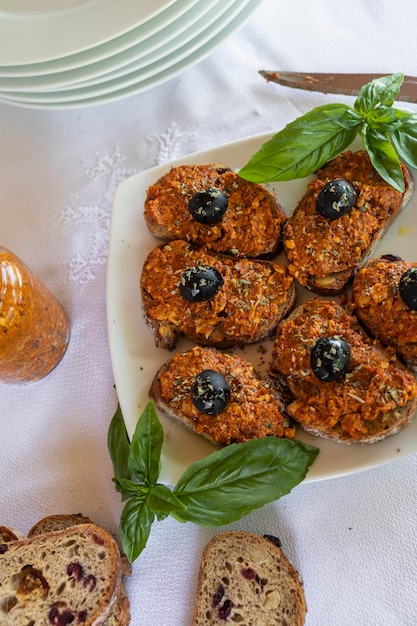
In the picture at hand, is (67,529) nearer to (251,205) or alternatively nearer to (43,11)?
(251,205)

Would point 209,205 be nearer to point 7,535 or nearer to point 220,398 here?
point 220,398

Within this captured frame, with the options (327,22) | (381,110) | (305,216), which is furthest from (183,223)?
(327,22)

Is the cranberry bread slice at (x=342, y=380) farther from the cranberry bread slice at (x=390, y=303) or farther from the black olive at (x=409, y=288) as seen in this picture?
the black olive at (x=409, y=288)

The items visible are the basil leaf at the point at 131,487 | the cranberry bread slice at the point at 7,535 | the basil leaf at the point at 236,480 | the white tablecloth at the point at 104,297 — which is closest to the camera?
the basil leaf at the point at 236,480

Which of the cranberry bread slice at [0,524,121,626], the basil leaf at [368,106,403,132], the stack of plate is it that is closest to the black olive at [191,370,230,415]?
the cranberry bread slice at [0,524,121,626]

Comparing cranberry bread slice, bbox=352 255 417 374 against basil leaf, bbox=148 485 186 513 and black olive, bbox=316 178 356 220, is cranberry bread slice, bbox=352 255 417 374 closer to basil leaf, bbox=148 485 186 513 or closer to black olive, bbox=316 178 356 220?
black olive, bbox=316 178 356 220

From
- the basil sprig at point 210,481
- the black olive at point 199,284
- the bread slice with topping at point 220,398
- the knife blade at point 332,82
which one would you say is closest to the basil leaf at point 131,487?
the basil sprig at point 210,481
